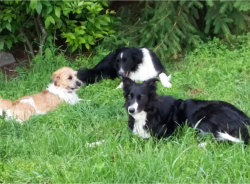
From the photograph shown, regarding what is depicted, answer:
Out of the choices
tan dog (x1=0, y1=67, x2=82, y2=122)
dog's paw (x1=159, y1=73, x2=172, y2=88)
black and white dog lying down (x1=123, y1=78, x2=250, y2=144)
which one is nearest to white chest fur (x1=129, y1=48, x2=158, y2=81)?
dog's paw (x1=159, y1=73, x2=172, y2=88)

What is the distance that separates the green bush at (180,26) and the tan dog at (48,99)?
2.02m

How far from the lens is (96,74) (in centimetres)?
704

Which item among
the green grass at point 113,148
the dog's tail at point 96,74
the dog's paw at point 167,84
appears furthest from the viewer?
the dog's tail at point 96,74

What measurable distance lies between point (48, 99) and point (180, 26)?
320 centimetres

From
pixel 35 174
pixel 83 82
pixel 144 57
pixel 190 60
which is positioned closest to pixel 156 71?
pixel 144 57

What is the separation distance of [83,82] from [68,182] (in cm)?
349

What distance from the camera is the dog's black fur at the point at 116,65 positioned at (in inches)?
265

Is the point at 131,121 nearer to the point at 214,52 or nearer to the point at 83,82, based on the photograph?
the point at 83,82

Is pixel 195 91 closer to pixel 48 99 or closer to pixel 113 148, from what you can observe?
pixel 48 99

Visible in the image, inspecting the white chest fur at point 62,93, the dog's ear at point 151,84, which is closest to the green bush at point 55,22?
the white chest fur at point 62,93

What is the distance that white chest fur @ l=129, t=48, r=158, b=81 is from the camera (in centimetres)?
693

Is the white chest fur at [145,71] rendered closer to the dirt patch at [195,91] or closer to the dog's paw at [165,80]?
the dog's paw at [165,80]

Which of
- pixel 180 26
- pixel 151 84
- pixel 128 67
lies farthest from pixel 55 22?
pixel 151 84

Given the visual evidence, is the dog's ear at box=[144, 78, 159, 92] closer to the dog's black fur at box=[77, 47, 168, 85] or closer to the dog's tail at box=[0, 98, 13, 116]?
the dog's black fur at box=[77, 47, 168, 85]
